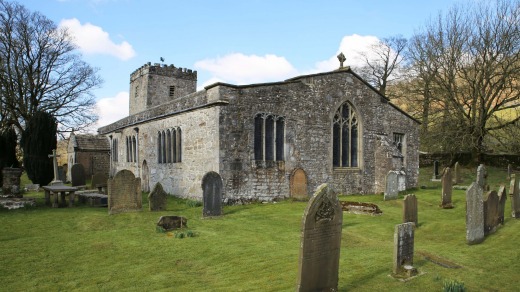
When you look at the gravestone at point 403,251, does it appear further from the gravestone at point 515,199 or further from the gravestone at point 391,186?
the gravestone at point 391,186

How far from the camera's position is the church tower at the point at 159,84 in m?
32.5

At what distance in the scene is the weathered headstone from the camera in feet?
32.6

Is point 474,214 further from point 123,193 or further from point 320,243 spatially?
point 123,193

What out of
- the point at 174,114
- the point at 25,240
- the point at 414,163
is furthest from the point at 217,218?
the point at 414,163

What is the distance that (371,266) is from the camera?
22.1 ft

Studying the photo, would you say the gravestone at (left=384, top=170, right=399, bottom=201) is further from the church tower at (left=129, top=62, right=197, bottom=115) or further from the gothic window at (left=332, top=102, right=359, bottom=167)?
the church tower at (left=129, top=62, right=197, bottom=115)

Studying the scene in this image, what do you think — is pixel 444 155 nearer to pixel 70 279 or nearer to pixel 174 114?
pixel 174 114

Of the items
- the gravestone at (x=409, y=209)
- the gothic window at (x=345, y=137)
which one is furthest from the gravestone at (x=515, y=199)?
the gothic window at (x=345, y=137)

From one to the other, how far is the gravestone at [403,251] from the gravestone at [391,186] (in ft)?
30.4

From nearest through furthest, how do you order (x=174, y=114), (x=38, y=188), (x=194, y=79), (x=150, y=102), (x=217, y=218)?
1. (x=217, y=218)
2. (x=174, y=114)
3. (x=38, y=188)
4. (x=150, y=102)
5. (x=194, y=79)

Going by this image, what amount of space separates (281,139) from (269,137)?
0.59 m

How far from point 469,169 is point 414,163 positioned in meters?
8.32

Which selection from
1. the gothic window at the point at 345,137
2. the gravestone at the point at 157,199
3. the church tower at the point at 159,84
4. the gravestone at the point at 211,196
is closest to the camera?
the gravestone at the point at 211,196

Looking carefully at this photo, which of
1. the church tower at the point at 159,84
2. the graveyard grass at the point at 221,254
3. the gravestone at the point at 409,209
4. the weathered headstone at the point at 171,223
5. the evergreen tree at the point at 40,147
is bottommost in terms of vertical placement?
the graveyard grass at the point at 221,254
